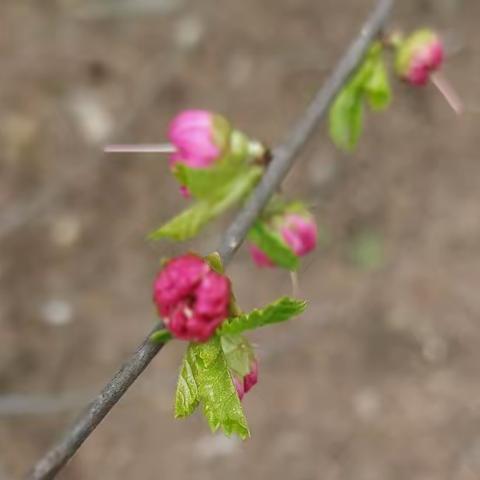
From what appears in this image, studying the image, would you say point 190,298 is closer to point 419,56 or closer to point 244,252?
point 419,56

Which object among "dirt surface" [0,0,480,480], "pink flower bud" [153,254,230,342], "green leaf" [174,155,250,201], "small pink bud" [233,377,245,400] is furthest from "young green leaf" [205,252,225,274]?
"dirt surface" [0,0,480,480]

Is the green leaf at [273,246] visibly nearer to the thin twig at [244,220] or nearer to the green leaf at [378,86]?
the thin twig at [244,220]

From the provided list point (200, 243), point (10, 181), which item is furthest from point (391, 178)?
point (10, 181)

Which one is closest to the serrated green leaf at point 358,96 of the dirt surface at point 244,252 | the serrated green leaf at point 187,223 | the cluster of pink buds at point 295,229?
the cluster of pink buds at point 295,229

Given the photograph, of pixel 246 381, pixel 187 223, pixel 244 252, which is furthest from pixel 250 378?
pixel 244 252

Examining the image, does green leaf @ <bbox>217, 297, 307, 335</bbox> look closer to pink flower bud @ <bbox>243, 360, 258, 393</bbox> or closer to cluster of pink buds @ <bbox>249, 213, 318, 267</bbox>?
pink flower bud @ <bbox>243, 360, 258, 393</bbox>

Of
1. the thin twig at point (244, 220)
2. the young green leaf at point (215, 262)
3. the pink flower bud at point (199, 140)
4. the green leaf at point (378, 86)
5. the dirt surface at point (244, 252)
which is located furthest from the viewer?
the dirt surface at point (244, 252)

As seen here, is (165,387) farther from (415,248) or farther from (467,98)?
(467,98)
